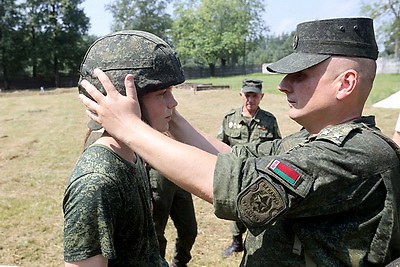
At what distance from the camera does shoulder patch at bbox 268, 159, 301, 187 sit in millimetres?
1467

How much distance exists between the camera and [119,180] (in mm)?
1848

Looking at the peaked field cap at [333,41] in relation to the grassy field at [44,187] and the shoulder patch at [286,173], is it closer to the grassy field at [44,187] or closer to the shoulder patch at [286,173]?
the shoulder patch at [286,173]

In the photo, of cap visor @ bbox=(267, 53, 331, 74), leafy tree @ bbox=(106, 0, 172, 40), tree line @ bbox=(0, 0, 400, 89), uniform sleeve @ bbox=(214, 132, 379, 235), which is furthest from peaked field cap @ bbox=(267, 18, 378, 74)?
leafy tree @ bbox=(106, 0, 172, 40)

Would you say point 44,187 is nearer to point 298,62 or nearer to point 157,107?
point 157,107

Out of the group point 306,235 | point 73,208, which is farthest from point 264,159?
point 73,208

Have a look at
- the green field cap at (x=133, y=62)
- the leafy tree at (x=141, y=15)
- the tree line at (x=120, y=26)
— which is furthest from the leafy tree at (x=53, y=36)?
the green field cap at (x=133, y=62)

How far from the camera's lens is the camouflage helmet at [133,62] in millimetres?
1961

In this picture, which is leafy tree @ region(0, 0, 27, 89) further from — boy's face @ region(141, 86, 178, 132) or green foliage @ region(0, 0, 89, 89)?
boy's face @ region(141, 86, 178, 132)

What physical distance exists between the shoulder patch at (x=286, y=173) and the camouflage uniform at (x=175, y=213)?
9.74 ft

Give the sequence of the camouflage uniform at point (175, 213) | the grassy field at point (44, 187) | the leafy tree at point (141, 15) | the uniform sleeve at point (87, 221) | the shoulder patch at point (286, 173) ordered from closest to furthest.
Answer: the shoulder patch at point (286, 173) < the uniform sleeve at point (87, 221) < the camouflage uniform at point (175, 213) < the grassy field at point (44, 187) < the leafy tree at point (141, 15)

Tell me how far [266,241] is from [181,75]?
1024 mm

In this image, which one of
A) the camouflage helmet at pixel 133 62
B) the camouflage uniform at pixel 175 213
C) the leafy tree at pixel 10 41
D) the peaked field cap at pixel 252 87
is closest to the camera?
the camouflage helmet at pixel 133 62

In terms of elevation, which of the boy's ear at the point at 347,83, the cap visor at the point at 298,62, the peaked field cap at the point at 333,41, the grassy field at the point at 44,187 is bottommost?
the grassy field at the point at 44,187

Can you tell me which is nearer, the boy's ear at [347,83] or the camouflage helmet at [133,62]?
the boy's ear at [347,83]
